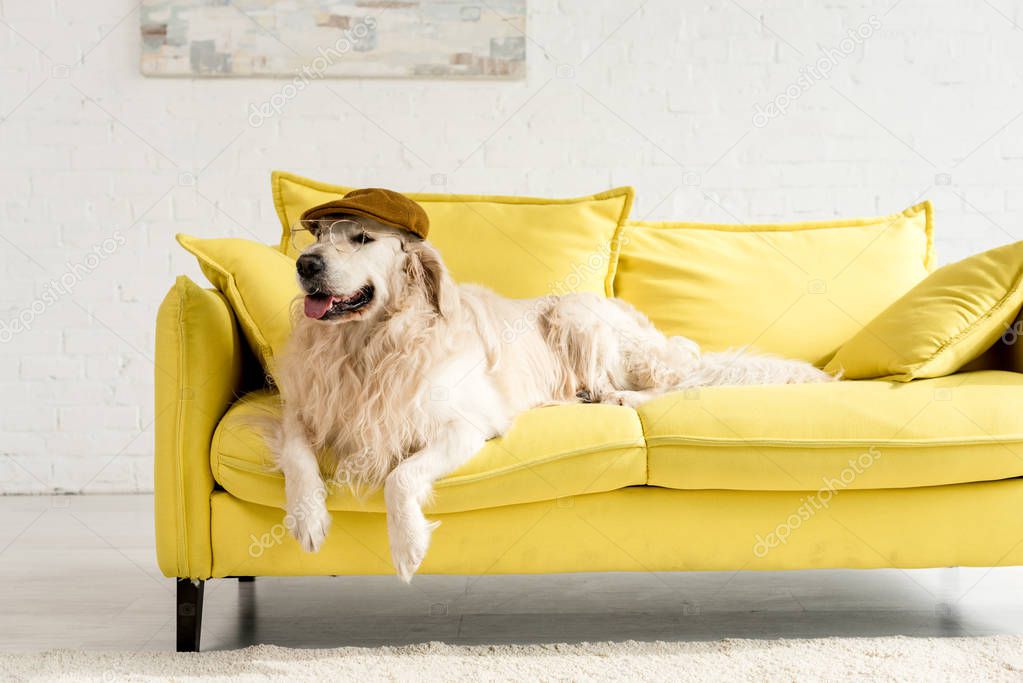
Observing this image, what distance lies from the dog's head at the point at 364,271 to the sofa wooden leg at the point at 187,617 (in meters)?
0.64

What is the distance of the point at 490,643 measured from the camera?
6.27ft

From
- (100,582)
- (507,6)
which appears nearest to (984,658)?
(100,582)

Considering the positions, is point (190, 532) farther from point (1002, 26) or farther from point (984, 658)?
point (1002, 26)

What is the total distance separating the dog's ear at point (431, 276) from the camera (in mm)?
1859

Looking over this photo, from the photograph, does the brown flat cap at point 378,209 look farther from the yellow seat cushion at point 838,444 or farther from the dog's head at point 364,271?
the yellow seat cushion at point 838,444

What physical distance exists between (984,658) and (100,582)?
2.20 meters

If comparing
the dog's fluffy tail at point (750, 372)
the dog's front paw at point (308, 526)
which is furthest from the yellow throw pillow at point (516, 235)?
the dog's front paw at point (308, 526)

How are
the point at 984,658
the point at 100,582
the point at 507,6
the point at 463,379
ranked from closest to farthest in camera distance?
the point at 984,658
the point at 463,379
the point at 100,582
the point at 507,6

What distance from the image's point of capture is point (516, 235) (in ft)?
8.08

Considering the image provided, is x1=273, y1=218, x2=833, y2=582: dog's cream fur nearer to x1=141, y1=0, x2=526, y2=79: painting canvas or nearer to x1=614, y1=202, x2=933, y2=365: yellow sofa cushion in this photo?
x1=614, y1=202, x2=933, y2=365: yellow sofa cushion

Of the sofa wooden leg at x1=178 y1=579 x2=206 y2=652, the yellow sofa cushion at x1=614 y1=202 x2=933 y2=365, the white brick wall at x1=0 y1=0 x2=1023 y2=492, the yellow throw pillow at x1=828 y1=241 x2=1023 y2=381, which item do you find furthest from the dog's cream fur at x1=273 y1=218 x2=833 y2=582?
the white brick wall at x1=0 y1=0 x2=1023 y2=492

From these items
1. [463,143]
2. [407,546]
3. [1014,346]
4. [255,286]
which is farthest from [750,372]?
[463,143]

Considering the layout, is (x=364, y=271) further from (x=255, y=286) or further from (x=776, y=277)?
(x=776, y=277)

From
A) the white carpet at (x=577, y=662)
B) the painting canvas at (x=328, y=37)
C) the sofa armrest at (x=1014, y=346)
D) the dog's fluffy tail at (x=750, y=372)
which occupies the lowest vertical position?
the white carpet at (x=577, y=662)
